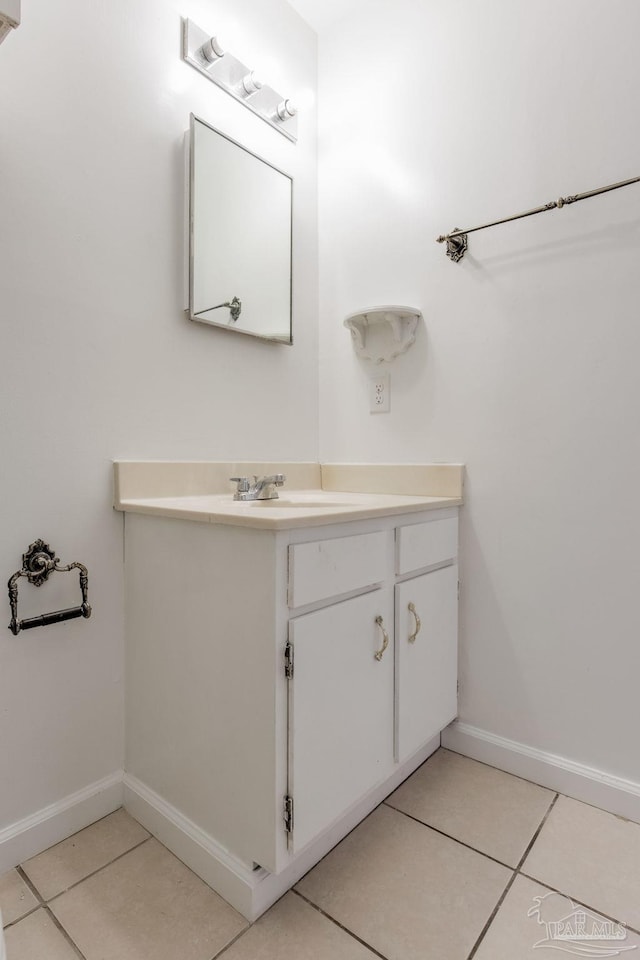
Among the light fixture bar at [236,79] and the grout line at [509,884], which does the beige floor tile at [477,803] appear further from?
the light fixture bar at [236,79]

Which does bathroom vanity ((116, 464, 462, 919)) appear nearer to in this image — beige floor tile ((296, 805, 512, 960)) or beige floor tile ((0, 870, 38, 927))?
beige floor tile ((296, 805, 512, 960))

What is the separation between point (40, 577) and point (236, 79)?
1.58 metres

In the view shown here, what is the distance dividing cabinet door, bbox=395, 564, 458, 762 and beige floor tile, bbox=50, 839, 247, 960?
1.75 feet

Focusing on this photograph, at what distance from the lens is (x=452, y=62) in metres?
1.62

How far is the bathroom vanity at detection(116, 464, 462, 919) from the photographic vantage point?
1.00 m

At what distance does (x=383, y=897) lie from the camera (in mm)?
1068

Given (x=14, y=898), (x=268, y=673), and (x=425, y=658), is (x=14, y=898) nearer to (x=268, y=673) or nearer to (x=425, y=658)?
(x=268, y=673)

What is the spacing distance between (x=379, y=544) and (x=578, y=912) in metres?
0.82

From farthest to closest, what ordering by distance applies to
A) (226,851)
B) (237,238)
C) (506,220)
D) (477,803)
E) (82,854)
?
(237,238) < (506,220) < (477,803) < (82,854) < (226,851)

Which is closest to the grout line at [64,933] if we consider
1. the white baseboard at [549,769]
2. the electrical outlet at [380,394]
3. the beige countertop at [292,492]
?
the beige countertop at [292,492]

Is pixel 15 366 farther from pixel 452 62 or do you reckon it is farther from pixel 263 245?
pixel 452 62

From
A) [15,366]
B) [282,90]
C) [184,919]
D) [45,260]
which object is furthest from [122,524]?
[282,90]

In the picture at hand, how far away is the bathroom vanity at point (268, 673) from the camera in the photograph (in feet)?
→ 3.28

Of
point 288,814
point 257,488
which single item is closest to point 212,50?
point 257,488
